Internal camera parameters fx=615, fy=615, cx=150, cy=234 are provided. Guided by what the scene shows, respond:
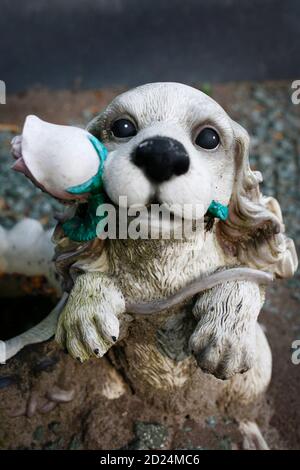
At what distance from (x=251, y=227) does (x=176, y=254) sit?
0.45 ft

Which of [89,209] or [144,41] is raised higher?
[144,41]

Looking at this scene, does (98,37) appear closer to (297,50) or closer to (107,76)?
(107,76)

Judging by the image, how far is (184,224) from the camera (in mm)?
903

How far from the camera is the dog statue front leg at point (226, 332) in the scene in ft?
3.14

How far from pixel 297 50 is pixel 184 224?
1864 mm

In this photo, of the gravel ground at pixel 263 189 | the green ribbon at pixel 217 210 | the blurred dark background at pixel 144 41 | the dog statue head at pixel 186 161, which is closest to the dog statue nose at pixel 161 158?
the dog statue head at pixel 186 161

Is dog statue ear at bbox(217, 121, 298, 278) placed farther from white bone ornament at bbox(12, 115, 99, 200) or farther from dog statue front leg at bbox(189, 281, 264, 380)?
white bone ornament at bbox(12, 115, 99, 200)

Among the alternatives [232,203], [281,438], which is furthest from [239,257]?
[281,438]

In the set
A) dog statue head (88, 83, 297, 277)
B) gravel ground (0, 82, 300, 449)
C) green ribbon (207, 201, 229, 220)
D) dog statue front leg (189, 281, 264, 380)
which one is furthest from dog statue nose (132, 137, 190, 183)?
gravel ground (0, 82, 300, 449)

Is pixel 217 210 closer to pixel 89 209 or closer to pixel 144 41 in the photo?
pixel 89 209

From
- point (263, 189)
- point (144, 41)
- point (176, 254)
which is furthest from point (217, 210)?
point (144, 41)

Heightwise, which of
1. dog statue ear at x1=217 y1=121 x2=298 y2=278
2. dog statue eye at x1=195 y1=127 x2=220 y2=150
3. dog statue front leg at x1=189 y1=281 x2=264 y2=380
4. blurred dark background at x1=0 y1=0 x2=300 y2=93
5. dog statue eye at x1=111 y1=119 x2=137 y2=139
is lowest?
dog statue front leg at x1=189 y1=281 x2=264 y2=380

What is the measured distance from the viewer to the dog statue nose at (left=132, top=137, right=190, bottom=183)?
0.82m

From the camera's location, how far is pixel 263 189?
2131 mm
